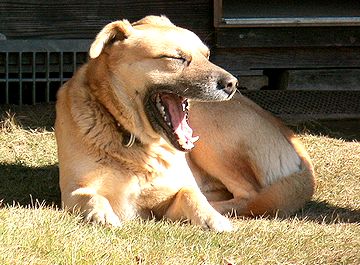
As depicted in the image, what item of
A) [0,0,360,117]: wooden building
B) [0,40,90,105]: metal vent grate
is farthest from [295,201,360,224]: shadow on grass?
[0,40,90,105]: metal vent grate

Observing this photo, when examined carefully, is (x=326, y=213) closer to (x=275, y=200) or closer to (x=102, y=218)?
(x=275, y=200)

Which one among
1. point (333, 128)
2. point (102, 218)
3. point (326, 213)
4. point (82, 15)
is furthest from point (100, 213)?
point (333, 128)

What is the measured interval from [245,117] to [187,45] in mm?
1114

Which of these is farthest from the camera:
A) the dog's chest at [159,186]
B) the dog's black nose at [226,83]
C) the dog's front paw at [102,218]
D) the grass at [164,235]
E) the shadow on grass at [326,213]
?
the shadow on grass at [326,213]

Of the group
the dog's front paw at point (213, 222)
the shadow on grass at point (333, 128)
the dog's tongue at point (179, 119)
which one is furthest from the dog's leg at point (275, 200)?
the shadow on grass at point (333, 128)

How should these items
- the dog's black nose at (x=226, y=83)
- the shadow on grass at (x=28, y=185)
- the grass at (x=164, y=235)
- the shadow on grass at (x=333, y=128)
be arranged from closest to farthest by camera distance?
the grass at (x=164, y=235) < the dog's black nose at (x=226, y=83) < the shadow on grass at (x=28, y=185) < the shadow on grass at (x=333, y=128)

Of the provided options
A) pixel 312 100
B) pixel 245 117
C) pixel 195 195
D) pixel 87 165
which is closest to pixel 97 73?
pixel 87 165

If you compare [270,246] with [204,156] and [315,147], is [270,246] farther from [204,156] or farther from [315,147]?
[315,147]

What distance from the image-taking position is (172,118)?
16.2 ft

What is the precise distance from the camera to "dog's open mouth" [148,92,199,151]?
490 centimetres

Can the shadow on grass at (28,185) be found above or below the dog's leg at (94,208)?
below

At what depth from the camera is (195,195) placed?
5.02 metres

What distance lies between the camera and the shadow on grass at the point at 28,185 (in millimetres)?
5625

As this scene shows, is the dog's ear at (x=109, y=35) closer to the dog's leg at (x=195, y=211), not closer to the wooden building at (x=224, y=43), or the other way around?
the dog's leg at (x=195, y=211)
